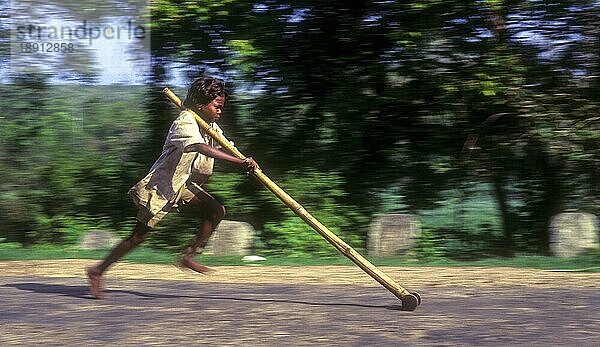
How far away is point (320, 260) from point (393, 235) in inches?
41.2

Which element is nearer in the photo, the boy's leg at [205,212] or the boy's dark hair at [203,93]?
the boy's dark hair at [203,93]

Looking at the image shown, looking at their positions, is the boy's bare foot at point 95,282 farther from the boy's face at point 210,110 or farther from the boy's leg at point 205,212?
the boy's face at point 210,110

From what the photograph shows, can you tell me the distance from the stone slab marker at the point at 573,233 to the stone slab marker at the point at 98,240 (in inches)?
212

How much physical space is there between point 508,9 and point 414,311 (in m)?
5.94

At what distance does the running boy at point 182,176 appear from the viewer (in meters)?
7.79

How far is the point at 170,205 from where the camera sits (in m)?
7.95

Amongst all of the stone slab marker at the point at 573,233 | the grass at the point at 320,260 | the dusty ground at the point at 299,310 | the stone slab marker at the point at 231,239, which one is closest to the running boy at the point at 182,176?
the dusty ground at the point at 299,310

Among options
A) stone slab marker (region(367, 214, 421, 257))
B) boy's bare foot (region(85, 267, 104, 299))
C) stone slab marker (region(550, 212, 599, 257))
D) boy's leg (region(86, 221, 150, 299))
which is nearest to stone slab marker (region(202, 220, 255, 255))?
stone slab marker (region(367, 214, 421, 257))

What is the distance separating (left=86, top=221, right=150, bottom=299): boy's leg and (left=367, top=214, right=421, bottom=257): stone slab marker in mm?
4818

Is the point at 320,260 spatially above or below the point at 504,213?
below

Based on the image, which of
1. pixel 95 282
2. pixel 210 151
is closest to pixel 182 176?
pixel 210 151

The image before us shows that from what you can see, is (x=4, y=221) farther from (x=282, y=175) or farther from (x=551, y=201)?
(x=551, y=201)

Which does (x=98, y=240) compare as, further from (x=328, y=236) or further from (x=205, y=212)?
(x=328, y=236)

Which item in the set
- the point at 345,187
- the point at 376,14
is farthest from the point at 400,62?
the point at 345,187
